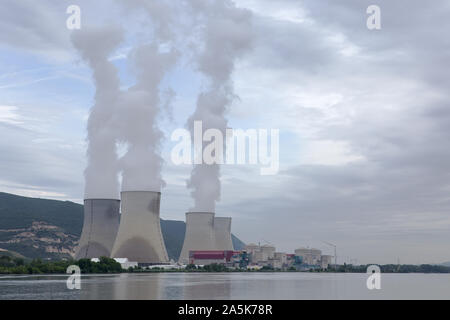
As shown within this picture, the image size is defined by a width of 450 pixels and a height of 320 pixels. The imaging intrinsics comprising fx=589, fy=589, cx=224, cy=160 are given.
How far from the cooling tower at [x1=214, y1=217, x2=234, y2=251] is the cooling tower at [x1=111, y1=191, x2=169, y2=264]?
1529 inches

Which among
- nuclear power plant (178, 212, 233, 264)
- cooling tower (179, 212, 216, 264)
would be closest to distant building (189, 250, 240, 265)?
nuclear power plant (178, 212, 233, 264)

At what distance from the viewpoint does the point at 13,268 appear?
248ft

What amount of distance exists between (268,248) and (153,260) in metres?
104

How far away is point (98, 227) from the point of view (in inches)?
3056

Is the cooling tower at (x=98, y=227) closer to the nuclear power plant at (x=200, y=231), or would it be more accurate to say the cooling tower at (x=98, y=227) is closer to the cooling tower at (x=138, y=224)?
the cooling tower at (x=138, y=224)

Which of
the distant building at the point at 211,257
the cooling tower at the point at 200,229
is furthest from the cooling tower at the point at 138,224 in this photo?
the distant building at the point at 211,257

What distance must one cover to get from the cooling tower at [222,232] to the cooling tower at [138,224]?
38.8 m

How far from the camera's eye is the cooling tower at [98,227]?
77688 mm

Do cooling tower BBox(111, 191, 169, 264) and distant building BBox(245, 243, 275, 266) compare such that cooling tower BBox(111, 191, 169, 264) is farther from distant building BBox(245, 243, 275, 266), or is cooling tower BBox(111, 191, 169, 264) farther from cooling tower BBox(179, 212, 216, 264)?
distant building BBox(245, 243, 275, 266)

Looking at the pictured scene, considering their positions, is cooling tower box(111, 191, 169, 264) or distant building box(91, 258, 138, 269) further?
distant building box(91, 258, 138, 269)

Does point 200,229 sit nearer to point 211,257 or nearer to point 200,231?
point 200,231

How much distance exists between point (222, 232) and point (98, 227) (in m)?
40.7

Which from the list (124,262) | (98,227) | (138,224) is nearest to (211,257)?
(124,262)

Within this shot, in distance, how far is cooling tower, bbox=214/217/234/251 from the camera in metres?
113
